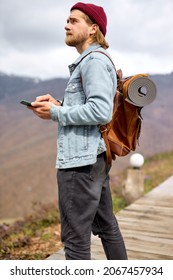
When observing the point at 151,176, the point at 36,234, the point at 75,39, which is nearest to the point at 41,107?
the point at 75,39

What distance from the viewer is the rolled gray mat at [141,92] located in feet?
6.84

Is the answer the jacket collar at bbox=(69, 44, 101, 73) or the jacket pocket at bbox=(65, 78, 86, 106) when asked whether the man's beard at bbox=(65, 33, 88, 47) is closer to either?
the jacket collar at bbox=(69, 44, 101, 73)

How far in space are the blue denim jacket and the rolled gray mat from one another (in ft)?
0.34

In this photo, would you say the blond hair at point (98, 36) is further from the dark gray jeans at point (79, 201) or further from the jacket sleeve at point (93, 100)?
the dark gray jeans at point (79, 201)

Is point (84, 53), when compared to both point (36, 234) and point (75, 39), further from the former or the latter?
point (36, 234)

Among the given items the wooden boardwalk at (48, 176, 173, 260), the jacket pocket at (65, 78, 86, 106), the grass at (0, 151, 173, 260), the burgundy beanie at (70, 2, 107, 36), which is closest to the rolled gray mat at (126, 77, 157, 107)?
the jacket pocket at (65, 78, 86, 106)

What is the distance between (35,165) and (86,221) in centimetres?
2194

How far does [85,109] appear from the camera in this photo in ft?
6.27

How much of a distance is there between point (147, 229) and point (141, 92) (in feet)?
7.88

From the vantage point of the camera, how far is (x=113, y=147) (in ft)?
7.07

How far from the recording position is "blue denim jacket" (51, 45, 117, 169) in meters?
1.92

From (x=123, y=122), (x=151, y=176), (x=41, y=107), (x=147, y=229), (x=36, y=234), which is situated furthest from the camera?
(x=151, y=176)

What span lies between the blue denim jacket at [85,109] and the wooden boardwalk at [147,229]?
158cm
